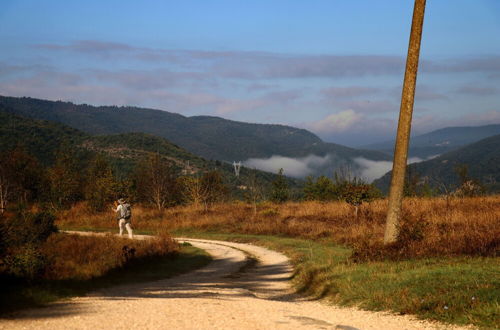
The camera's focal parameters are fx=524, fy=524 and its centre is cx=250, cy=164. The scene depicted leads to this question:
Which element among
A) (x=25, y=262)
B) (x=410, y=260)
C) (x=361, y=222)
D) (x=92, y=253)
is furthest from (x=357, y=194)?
(x=25, y=262)

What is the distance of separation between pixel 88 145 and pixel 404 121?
455ft

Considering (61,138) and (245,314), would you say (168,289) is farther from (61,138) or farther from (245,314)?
(61,138)

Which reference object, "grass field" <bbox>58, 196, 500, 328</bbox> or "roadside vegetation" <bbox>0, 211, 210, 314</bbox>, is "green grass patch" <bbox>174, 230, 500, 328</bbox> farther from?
"roadside vegetation" <bbox>0, 211, 210, 314</bbox>

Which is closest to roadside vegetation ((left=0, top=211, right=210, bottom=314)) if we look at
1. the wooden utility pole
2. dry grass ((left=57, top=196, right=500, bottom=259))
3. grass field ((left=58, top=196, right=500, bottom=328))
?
grass field ((left=58, top=196, right=500, bottom=328))

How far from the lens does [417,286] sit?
11656 mm

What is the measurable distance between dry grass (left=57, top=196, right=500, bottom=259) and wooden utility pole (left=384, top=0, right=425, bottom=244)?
51 centimetres

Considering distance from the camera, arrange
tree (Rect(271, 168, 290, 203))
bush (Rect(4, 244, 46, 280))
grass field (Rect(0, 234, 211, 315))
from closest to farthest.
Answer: grass field (Rect(0, 234, 211, 315)) → bush (Rect(4, 244, 46, 280)) → tree (Rect(271, 168, 290, 203))

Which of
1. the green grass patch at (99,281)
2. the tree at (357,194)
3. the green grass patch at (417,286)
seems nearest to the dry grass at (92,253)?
the green grass patch at (99,281)

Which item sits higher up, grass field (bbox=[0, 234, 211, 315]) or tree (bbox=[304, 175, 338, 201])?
tree (bbox=[304, 175, 338, 201])

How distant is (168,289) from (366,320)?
6.58 metres

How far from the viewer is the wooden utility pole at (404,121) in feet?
56.5

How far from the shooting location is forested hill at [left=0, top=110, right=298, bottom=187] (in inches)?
4409

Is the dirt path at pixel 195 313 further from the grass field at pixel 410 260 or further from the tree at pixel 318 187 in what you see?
the tree at pixel 318 187

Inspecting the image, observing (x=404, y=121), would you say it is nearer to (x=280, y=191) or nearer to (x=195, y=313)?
(x=195, y=313)
